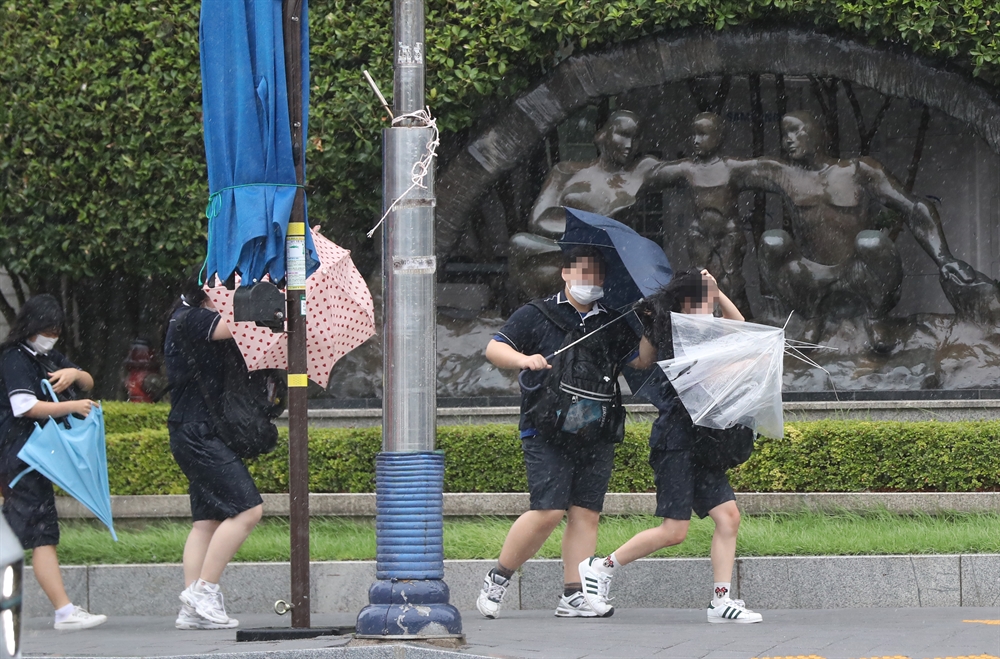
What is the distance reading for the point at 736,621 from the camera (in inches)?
272

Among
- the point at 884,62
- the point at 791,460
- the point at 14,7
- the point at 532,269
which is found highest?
the point at 14,7

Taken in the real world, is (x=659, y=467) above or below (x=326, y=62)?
below

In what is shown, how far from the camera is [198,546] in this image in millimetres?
7148

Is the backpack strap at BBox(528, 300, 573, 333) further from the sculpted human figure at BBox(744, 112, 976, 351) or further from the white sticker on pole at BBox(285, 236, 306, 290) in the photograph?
the sculpted human figure at BBox(744, 112, 976, 351)

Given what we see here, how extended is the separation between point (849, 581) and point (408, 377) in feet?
9.53

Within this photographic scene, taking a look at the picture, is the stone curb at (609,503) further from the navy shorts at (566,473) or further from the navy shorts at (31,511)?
the navy shorts at (31,511)

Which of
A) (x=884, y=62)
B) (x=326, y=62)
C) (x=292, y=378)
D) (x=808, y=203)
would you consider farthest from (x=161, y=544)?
(x=884, y=62)

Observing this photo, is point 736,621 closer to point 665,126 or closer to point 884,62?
point 884,62

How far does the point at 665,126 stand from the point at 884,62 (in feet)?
10.8

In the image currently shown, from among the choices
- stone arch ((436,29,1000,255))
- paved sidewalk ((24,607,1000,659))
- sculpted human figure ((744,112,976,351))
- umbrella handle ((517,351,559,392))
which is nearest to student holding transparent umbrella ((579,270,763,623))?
paved sidewalk ((24,607,1000,659))

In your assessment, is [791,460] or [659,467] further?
[791,460]

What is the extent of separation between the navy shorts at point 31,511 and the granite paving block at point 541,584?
2544mm

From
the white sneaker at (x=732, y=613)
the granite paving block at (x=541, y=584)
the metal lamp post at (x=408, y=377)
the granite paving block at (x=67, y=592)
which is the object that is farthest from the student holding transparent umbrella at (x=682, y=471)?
the granite paving block at (x=67, y=592)

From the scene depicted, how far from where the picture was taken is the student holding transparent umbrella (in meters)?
6.75
